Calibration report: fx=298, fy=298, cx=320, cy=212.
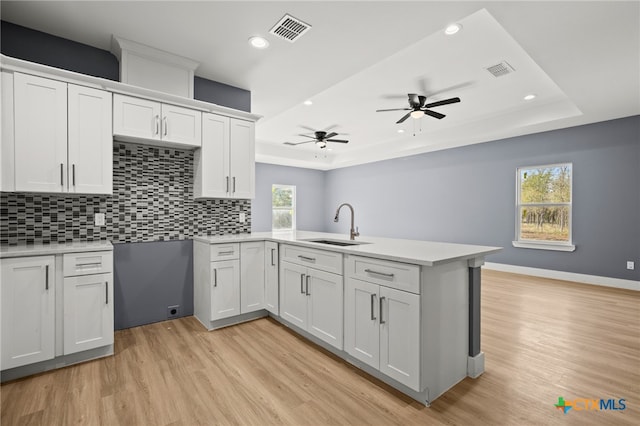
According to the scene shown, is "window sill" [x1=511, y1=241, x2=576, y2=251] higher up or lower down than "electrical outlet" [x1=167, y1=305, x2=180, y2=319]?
higher up

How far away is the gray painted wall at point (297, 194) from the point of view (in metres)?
8.30

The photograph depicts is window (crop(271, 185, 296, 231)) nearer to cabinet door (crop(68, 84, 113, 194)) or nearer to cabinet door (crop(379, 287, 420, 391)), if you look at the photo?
cabinet door (crop(68, 84, 113, 194))

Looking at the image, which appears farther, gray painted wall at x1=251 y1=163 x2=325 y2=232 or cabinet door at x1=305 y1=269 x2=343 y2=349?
gray painted wall at x1=251 y1=163 x2=325 y2=232

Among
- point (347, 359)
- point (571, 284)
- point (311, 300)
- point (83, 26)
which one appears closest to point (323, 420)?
point (347, 359)

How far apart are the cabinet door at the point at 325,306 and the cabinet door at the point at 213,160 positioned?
1508 millimetres

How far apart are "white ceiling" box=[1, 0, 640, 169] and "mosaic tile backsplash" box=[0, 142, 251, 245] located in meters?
1.13

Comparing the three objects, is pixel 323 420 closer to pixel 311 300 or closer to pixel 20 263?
pixel 311 300

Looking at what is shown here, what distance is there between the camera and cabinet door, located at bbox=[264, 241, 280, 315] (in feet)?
10.3

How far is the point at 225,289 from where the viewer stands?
308 cm

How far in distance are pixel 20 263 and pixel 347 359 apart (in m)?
2.48

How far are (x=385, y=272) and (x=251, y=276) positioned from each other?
1.77 metres

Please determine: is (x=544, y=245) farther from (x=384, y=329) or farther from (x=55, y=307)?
(x=55, y=307)

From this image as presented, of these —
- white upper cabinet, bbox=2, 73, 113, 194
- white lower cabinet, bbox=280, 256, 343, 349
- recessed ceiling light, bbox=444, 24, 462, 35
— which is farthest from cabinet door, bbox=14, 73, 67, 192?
recessed ceiling light, bbox=444, 24, 462, 35

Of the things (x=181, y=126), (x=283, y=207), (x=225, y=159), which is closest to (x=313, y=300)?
(x=225, y=159)
